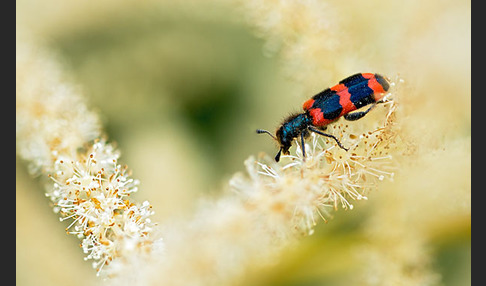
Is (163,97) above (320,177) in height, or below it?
above

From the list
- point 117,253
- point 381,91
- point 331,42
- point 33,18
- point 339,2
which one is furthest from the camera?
point 33,18

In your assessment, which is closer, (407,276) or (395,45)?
(407,276)

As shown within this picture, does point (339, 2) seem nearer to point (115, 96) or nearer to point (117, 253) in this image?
point (115, 96)

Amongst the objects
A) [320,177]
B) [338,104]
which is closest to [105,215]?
[320,177]

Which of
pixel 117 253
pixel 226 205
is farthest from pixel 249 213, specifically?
pixel 117 253

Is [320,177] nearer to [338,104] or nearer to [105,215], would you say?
[338,104]

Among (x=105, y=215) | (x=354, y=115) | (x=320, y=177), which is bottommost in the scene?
(x=320, y=177)

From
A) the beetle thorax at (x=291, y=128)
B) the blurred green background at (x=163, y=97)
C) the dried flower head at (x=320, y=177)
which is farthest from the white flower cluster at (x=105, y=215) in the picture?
the blurred green background at (x=163, y=97)
